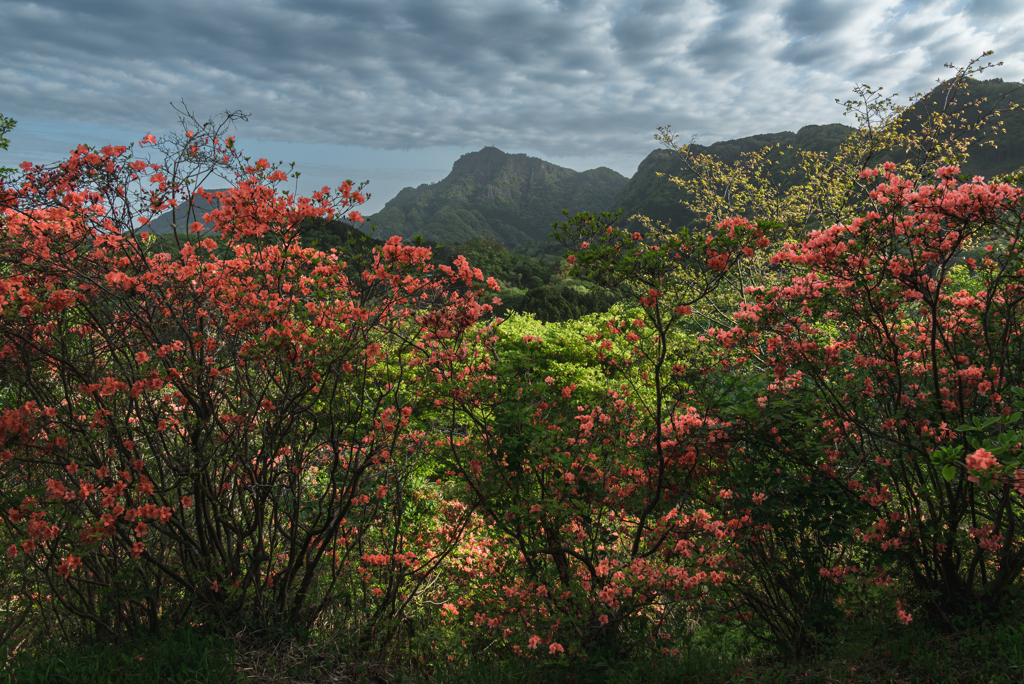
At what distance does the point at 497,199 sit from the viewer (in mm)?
169500

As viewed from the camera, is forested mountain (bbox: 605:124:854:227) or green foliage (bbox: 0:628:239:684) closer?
green foliage (bbox: 0:628:239:684)

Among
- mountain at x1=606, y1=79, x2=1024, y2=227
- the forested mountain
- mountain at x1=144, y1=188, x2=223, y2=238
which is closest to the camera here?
mountain at x1=144, y1=188, x2=223, y2=238

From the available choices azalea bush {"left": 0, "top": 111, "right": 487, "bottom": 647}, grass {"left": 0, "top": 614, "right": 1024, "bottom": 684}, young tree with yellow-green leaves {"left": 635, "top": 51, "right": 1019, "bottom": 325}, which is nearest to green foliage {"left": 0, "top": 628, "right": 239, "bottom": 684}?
grass {"left": 0, "top": 614, "right": 1024, "bottom": 684}

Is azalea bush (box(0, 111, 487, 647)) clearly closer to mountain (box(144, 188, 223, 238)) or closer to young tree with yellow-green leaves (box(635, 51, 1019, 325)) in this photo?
mountain (box(144, 188, 223, 238))

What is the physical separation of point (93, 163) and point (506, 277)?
48.0 meters

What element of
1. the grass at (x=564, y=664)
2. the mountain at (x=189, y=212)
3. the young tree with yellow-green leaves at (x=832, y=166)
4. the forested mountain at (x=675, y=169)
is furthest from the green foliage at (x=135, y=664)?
the forested mountain at (x=675, y=169)

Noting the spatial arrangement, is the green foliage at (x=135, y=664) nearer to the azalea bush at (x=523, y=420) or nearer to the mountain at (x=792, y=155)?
the azalea bush at (x=523, y=420)

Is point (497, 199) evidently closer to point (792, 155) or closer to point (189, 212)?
point (792, 155)

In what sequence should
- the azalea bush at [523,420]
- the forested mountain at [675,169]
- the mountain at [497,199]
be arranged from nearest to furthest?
the azalea bush at [523,420], the forested mountain at [675,169], the mountain at [497,199]

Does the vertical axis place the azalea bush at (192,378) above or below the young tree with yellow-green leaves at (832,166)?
below

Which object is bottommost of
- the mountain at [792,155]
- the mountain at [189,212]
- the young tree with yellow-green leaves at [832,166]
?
the mountain at [189,212]

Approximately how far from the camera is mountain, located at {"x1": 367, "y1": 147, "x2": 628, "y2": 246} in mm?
145375

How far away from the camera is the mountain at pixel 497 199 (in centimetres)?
14538

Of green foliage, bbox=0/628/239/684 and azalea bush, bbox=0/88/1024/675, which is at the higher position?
azalea bush, bbox=0/88/1024/675
